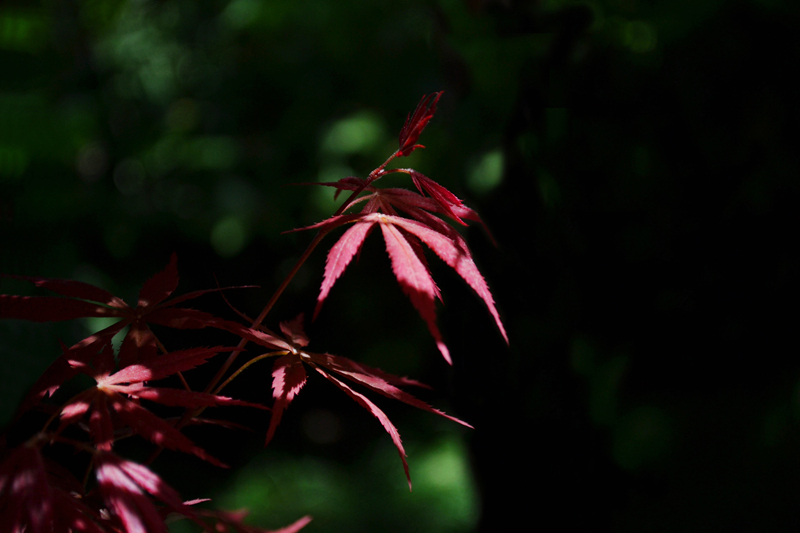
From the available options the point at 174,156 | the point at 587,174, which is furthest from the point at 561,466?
the point at 174,156

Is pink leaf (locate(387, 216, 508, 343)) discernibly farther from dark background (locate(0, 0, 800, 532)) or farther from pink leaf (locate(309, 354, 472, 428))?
dark background (locate(0, 0, 800, 532))

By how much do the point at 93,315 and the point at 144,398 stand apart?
0.26 feet

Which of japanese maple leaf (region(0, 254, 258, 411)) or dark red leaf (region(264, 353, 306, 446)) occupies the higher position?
japanese maple leaf (region(0, 254, 258, 411))

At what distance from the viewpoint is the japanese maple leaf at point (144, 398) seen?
1.04ft

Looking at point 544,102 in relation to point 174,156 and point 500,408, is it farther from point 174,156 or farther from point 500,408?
point 174,156

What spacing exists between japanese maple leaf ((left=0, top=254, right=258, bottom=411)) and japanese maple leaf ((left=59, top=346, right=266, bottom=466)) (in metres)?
0.03

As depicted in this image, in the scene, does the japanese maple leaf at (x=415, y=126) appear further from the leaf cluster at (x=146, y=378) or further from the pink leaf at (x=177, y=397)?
the pink leaf at (x=177, y=397)

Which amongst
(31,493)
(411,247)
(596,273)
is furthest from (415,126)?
(596,273)

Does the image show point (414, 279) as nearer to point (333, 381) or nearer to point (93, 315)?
point (333, 381)

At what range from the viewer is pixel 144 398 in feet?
1.11

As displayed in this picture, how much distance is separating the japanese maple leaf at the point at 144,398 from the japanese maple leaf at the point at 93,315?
0.03m

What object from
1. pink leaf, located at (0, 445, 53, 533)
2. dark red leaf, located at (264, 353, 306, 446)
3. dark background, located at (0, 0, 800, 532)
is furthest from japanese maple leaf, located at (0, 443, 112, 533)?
dark background, located at (0, 0, 800, 532)

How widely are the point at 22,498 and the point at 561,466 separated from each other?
1.38 m

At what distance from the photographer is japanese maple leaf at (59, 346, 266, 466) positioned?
0.32 metres
